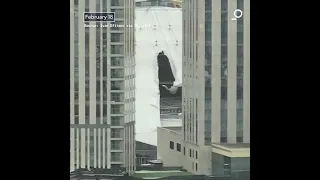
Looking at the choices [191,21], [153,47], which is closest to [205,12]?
[191,21]

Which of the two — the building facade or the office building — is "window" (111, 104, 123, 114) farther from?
the building facade

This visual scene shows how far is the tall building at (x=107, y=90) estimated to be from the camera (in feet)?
17.6

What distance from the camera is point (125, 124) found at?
17.7ft

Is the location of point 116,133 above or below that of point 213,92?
below

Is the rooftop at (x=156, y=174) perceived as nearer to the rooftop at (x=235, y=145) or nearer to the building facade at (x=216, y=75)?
the building facade at (x=216, y=75)

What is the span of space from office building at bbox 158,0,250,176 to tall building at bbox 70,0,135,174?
31 centimetres

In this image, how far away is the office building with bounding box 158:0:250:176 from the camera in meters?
5.41

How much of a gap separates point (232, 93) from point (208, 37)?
46 centimetres

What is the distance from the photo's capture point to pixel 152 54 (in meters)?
5.41

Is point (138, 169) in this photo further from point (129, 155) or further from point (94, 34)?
point (94, 34)

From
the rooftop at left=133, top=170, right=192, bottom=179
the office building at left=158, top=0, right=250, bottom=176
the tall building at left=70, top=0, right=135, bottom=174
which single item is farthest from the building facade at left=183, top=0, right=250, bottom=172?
the tall building at left=70, top=0, right=135, bottom=174

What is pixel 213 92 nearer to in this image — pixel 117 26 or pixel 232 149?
pixel 232 149

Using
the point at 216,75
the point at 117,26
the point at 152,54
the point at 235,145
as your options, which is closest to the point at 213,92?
the point at 216,75

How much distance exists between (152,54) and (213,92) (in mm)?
539
